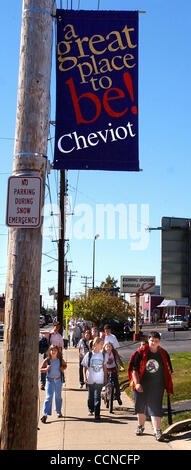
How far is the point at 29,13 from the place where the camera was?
516cm

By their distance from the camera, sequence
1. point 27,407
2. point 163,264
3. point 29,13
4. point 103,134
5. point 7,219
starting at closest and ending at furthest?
point 27,407 → point 7,219 → point 29,13 → point 103,134 → point 163,264

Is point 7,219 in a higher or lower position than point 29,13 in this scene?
lower

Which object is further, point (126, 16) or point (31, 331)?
point (126, 16)

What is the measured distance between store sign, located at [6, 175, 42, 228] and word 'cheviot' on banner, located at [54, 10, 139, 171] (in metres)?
1.21

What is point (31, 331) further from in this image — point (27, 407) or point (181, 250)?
point (181, 250)

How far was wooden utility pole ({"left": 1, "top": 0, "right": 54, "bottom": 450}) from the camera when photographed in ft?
14.6

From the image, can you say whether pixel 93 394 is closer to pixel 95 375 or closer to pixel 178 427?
pixel 95 375

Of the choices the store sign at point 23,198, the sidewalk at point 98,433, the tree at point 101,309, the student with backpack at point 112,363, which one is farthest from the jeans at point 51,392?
the tree at point 101,309

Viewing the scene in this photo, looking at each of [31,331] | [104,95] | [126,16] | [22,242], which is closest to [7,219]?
[22,242]

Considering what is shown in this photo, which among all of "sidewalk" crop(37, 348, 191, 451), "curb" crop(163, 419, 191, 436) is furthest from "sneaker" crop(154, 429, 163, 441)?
"curb" crop(163, 419, 191, 436)

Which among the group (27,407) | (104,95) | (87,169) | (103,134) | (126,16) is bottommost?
(27,407)

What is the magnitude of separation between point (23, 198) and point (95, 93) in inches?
68.4

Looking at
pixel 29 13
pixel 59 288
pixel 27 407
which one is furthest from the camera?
pixel 59 288

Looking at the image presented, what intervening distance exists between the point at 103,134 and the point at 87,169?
16.2 inches
